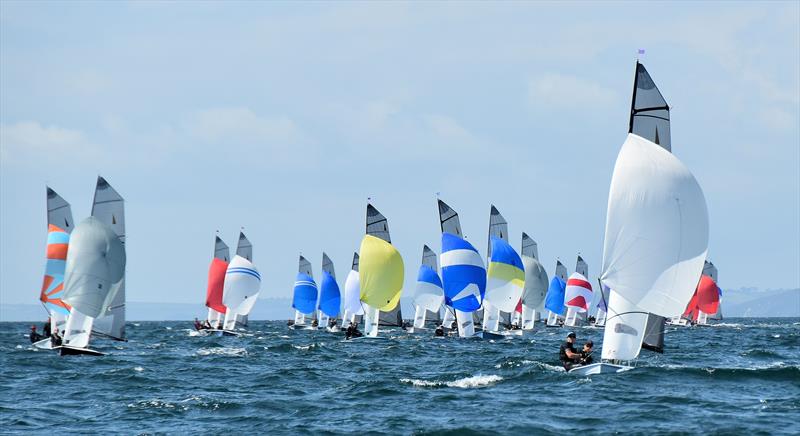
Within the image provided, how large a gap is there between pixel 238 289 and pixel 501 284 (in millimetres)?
23912

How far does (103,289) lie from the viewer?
154 feet

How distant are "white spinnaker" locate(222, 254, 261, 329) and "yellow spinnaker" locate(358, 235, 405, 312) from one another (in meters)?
18.5

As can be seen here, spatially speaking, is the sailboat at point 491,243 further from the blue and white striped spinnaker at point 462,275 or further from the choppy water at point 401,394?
the choppy water at point 401,394

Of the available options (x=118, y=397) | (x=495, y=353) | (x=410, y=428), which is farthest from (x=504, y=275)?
(x=410, y=428)

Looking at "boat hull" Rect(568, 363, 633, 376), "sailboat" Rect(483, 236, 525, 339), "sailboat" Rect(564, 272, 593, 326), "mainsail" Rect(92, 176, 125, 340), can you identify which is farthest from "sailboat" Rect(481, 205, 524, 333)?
"sailboat" Rect(564, 272, 593, 326)

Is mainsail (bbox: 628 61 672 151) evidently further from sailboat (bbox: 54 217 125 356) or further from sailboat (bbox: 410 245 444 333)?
sailboat (bbox: 410 245 444 333)

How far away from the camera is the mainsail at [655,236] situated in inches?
1218

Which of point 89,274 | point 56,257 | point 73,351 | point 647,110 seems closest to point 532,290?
point 56,257

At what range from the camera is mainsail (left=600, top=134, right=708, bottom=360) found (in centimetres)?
3094

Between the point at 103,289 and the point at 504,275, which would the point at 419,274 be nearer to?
the point at 504,275

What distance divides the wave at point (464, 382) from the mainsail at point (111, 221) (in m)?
17.3

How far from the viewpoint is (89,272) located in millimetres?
46531

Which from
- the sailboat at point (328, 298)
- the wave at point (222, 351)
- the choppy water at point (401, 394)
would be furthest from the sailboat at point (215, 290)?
the choppy water at point (401, 394)

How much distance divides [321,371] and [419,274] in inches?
1205
